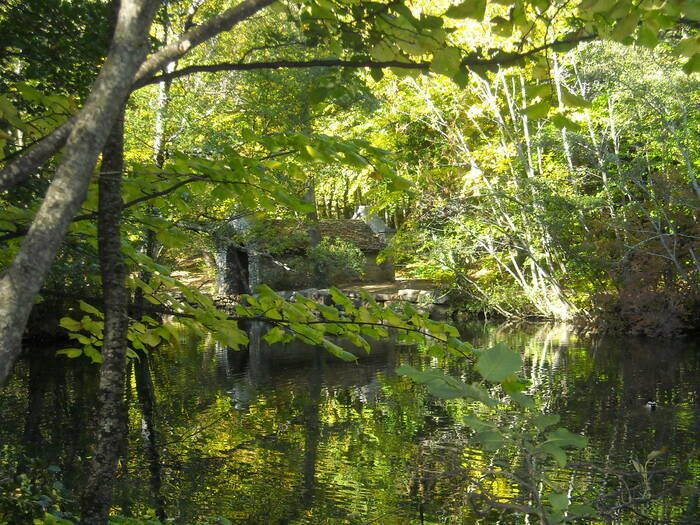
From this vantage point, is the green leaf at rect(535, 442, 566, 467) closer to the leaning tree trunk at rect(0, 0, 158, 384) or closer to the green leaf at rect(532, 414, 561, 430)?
the green leaf at rect(532, 414, 561, 430)

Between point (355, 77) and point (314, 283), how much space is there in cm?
2289

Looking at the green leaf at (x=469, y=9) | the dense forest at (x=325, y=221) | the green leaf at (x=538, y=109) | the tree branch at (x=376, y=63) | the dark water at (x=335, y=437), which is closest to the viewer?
the dense forest at (x=325, y=221)

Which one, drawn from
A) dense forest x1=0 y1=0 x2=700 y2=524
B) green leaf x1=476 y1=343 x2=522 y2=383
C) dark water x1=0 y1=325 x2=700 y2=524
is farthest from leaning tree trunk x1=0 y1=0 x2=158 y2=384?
dark water x1=0 y1=325 x2=700 y2=524

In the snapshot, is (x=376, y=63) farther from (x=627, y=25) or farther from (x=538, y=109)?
(x=627, y=25)

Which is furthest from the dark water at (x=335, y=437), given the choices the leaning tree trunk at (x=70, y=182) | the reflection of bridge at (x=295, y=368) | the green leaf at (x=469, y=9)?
the leaning tree trunk at (x=70, y=182)

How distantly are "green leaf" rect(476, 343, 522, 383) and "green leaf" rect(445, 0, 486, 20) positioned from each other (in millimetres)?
1057

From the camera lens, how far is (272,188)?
2.42 metres

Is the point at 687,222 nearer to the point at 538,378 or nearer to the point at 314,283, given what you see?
the point at 538,378

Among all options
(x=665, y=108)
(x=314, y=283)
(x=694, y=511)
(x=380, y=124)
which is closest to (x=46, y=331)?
(x=314, y=283)

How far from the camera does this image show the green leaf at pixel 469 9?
1.82 meters

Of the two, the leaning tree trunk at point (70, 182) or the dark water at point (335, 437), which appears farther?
the dark water at point (335, 437)

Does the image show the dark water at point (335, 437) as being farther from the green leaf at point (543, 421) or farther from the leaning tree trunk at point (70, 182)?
the leaning tree trunk at point (70, 182)

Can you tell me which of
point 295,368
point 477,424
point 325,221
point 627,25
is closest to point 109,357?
point 477,424

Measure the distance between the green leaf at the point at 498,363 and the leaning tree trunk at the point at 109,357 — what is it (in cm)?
121
